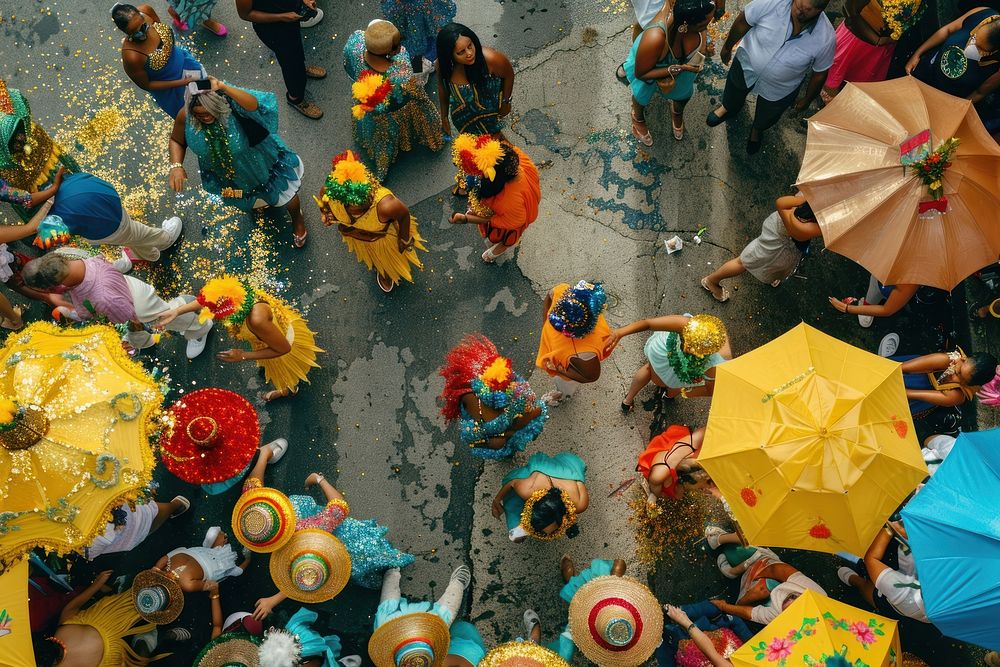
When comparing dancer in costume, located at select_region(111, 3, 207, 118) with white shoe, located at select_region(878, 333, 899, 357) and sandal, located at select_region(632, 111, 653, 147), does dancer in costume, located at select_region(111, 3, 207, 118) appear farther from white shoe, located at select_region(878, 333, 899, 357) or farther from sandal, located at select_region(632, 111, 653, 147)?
white shoe, located at select_region(878, 333, 899, 357)

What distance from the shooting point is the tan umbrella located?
4586 millimetres

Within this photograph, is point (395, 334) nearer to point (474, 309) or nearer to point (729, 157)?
point (474, 309)

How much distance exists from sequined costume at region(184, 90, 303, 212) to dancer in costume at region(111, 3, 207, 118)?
0.41m

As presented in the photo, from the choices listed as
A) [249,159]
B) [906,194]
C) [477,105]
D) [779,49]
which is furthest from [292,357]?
[906,194]

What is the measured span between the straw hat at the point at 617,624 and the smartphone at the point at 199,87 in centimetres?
438

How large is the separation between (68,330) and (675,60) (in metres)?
4.76

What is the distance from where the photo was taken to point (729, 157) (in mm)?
6492

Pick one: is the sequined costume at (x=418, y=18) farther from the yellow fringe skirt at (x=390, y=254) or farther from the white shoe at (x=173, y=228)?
the white shoe at (x=173, y=228)

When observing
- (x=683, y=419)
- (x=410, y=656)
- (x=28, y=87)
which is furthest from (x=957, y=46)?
(x=28, y=87)

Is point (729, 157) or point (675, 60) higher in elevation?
point (675, 60)

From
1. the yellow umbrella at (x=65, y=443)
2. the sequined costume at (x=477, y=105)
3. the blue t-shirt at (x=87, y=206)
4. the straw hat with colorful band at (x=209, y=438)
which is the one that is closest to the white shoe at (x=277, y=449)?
the straw hat with colorful band at (x=209, y=438)

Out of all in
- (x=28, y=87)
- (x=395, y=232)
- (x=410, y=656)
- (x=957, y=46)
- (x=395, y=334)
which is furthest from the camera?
(x=28, y=87)

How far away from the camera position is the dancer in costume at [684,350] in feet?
15.0

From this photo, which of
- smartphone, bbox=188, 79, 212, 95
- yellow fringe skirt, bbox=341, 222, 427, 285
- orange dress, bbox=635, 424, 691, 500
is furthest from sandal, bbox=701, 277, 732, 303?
smartphone, bbox=188, 79, 212, 95
